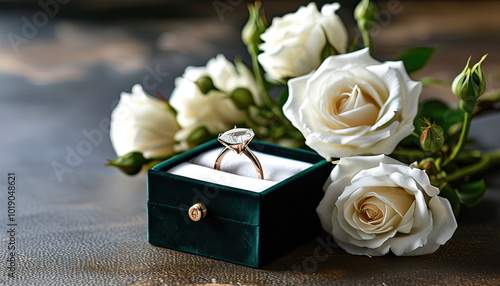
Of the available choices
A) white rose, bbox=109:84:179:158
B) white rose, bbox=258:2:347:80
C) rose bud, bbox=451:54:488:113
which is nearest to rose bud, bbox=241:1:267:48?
white rose, bbox=258:2:347:80

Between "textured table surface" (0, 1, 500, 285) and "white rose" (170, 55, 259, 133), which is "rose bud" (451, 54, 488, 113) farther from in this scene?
"white rose" (170, 55, 259, 133)

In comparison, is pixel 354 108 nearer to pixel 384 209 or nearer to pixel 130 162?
pixel 384 209

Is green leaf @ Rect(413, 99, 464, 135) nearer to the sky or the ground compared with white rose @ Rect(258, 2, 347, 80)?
nearer to the ground

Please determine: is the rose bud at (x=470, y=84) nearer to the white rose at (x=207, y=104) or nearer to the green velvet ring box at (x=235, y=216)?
the green velvet ring box at (x=235, y=216)

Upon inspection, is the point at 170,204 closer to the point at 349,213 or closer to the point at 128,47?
the point at 349,213

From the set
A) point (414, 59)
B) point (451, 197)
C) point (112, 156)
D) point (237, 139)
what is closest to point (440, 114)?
point (414, 59)

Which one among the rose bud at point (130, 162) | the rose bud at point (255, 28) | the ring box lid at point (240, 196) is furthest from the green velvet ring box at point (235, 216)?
the rose bud at point (255, 28)
